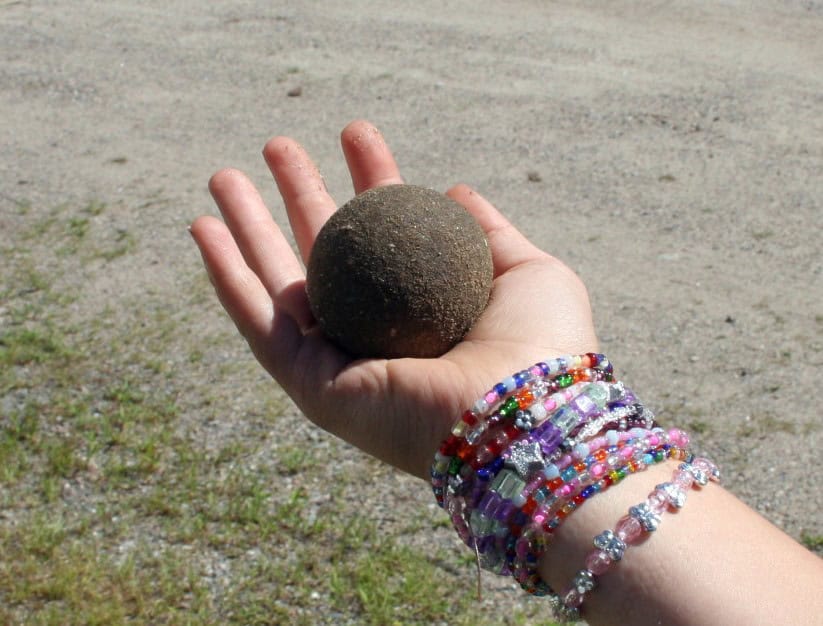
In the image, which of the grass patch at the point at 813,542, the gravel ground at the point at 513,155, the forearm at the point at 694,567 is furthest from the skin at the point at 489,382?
the grass patch at the point at 813,542

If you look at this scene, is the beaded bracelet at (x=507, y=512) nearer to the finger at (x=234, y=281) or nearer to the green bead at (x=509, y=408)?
the green bead at (x=509, y=408)

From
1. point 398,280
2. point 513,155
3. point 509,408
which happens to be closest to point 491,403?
point 509,408

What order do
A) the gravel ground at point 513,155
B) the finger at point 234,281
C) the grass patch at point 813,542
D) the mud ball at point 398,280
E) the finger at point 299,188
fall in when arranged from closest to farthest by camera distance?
the mud ball at point 398,280
the finger at point 234,281
the finger at point 299,188
the grass patch at point 813,542
the gravel ground at point 513,155

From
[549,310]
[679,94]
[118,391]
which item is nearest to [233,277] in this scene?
[549,310]

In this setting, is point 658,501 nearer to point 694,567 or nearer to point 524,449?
point 694,567

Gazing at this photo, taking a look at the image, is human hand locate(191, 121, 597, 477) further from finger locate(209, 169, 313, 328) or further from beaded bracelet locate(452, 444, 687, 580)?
beaded bracelet locate(452, 444, 687, 580)

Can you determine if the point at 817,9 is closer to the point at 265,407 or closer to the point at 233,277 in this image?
the point at 265,407

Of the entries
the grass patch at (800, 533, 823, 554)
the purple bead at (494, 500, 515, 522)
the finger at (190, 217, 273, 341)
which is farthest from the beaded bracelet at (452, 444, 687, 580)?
the grass patch at (800, 533, 823, 554)

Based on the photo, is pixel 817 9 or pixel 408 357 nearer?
pixel 408 357
